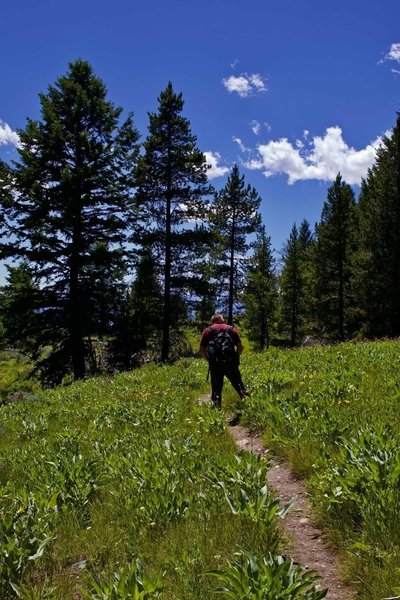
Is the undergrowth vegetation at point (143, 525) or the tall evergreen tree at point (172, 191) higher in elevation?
the tall evergreen tree at point (172, 191)

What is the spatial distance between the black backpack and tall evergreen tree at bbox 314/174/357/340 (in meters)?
35.5

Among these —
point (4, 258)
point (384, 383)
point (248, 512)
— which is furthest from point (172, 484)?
point (4, 258)

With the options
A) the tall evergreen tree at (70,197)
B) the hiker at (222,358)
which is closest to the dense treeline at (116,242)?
the tall evergreen tree at (70,197)

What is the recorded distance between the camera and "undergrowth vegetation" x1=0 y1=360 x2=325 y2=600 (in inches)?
118

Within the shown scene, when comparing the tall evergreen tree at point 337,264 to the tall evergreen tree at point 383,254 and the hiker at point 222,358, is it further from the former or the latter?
the hiker at point 222,358

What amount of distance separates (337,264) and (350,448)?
4214 cm

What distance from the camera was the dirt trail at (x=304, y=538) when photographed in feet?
11.1

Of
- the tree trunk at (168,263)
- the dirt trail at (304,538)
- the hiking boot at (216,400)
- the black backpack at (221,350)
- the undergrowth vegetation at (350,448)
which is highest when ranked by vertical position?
the tree trunk at (168,263)

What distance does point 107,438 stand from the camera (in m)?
7.34

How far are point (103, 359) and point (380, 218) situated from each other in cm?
2618

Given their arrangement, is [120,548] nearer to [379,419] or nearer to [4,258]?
[379,419]

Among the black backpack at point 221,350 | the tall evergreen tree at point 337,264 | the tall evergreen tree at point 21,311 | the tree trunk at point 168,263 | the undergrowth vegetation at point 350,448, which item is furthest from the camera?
the tall evergreen tree at point 337,264

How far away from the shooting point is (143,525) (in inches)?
165

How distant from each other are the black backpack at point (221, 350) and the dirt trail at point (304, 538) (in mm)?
3656
